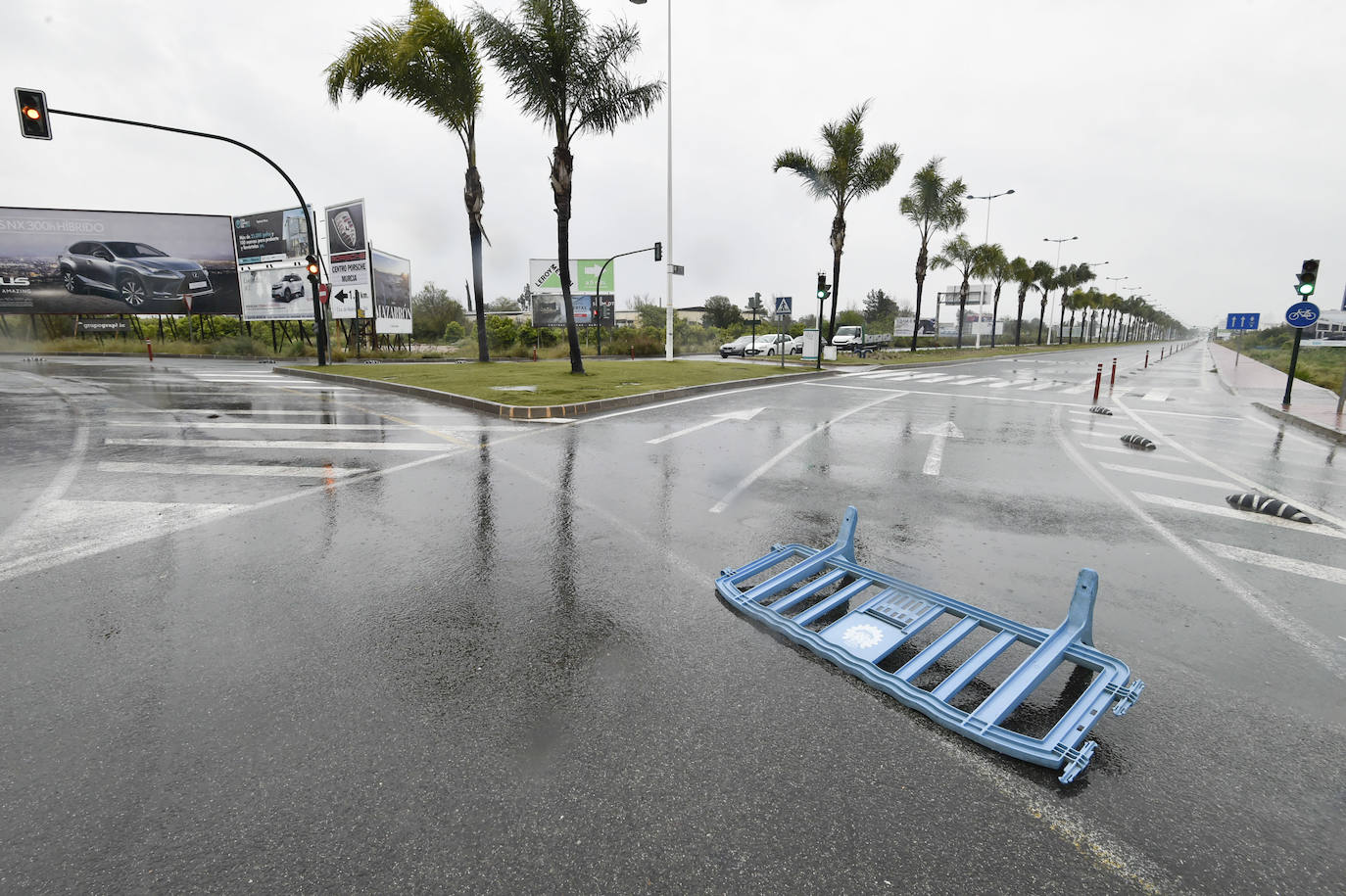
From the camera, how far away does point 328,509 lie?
225 inches

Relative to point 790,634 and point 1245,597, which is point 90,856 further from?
point 1245,597

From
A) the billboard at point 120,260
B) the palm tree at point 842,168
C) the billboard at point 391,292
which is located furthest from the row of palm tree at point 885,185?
the billboard at point 120,260

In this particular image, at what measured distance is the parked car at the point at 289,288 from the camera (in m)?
35.7

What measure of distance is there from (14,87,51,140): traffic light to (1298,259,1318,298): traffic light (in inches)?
1153

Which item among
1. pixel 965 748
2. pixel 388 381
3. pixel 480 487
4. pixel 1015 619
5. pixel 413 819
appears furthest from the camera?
pixel 388 381

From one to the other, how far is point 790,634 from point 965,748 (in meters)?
1.06

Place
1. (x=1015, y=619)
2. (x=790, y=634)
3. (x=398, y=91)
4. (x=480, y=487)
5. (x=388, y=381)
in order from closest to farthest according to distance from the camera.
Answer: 1. (x=790, y=634)
2. (x=1015, y=619)
3. (x=480, y=487)
4. (x=388, y=381)
5. (x=398, y=91)

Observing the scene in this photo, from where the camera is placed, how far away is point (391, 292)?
111 ft

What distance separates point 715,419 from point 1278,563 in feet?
26.5

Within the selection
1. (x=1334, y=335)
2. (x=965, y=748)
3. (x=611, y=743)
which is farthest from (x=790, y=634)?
(x=1334, y=335)

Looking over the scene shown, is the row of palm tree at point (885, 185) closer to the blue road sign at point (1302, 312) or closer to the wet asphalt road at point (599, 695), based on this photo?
the blue road sign at point (1302, 312)

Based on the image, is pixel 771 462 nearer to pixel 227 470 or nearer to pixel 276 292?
pixel 227 470

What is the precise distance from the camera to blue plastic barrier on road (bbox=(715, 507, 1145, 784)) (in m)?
2.62

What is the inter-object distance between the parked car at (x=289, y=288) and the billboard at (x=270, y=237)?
1.14 metres
